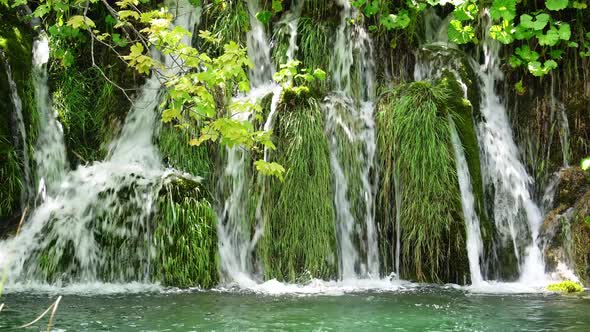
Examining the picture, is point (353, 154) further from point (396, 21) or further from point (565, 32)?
point (565, 32)

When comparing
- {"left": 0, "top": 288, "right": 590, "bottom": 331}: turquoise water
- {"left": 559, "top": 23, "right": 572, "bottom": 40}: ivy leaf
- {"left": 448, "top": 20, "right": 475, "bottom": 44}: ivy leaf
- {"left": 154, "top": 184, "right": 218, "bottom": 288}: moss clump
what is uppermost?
{"left": 448, "top": 20, "right": 475, "bottom": 44}: ivy leaf

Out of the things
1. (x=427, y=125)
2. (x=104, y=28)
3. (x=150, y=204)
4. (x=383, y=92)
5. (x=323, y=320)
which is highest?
(x=104, y=28)

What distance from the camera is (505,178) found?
6.74 meters

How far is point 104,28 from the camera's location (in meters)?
7.70

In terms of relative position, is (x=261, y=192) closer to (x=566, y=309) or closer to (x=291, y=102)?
(x=291, y=102)

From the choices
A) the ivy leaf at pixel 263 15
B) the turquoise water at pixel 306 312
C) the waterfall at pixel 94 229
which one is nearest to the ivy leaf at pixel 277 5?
the ivy leaf at pixel 263 15

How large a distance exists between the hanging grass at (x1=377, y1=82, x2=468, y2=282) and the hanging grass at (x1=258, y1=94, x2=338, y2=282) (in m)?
0.66

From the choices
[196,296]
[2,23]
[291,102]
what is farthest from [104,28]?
[196,296]

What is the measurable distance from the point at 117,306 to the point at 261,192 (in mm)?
2012

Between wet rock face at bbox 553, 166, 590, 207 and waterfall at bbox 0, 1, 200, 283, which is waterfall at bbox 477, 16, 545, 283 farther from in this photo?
waterfall at bbox 0, 1, 200, 283

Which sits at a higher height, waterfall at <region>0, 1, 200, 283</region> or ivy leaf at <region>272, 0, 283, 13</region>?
ivy leaf at <region>272, 0, 283, 13</region>

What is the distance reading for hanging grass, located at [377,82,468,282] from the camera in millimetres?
5945

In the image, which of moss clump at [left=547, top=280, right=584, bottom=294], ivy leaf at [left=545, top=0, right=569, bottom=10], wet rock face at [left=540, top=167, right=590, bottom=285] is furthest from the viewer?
ivy leaf at [left=545, top=0, right=569, bottom=10]

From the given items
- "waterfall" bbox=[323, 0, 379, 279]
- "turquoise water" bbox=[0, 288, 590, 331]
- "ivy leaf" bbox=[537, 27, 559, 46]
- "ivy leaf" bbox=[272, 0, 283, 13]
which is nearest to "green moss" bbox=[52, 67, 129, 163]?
"ivy leaf" bbox=[272, 0, 283, 13]
